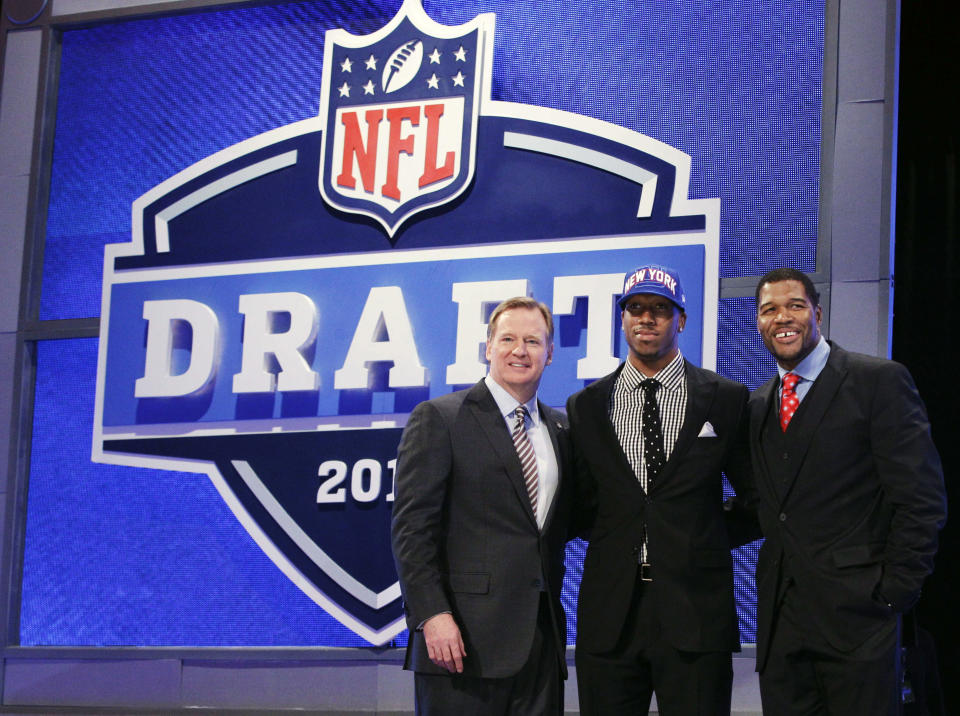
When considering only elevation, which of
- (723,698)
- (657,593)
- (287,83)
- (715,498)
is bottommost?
(723,698)

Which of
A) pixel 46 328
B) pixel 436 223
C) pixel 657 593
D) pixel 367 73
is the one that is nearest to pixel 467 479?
pixel 657 593

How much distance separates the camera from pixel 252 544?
15.2 ft

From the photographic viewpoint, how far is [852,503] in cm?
261

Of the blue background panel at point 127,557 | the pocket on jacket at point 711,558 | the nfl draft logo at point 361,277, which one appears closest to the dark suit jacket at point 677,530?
the pocket on jacket at point 711,558

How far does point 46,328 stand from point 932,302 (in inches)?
153

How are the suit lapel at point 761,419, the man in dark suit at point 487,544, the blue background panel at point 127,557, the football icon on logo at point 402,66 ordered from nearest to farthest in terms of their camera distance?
1. the man in dark suit at point 487,544
2. the suit lapel at point 761,419
3. the blue background panel at point 127,557
4. the football icon on logo at point 402,66

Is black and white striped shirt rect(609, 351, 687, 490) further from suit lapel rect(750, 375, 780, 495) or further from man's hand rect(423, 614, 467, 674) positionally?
man's hand rect(423, 614, 467, 674)

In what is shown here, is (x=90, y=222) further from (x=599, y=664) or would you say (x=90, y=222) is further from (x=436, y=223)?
(x=599, y=664)

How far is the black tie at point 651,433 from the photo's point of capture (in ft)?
9.01

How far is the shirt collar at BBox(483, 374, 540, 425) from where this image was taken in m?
2.81

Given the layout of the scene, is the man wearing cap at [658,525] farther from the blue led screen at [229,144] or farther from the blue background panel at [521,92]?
the blue background panel at [521,92]

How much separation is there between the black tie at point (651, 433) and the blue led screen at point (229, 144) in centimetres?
145

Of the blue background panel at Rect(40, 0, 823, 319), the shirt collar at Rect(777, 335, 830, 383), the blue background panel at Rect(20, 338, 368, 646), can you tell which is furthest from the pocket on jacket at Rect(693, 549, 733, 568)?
the blue background panel at Rect(20, 338, 368, 646)

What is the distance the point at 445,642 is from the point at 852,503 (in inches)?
40.9
